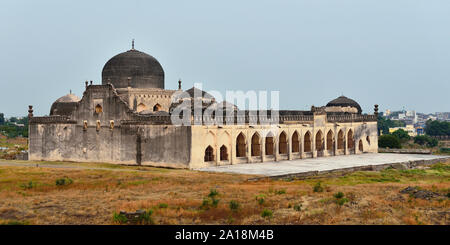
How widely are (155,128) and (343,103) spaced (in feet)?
100.0

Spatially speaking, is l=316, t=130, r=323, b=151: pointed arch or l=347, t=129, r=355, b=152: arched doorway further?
l=347, t=129, r=355, b=152: arched doorway

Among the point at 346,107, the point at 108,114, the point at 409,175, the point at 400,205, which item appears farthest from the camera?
the point at 346,107

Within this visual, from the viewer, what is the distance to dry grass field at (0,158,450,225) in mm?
20875

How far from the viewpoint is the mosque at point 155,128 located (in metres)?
41.8

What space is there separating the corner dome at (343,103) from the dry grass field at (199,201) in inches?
1261

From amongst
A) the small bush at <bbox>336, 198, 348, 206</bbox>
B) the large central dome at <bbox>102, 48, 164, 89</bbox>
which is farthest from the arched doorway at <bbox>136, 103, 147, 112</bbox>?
the small bush at <bbox>336, 198, 348, 206</bbox>

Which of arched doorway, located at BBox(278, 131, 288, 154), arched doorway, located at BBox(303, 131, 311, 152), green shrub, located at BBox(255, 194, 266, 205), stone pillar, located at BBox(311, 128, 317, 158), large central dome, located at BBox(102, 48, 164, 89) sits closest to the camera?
green shrub, located at BBox(255, 194, 266, 205)

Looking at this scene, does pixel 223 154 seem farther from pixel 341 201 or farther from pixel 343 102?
pixel 343 102

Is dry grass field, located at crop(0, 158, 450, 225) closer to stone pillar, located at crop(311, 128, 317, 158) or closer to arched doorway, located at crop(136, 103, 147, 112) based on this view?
arched doorway, located at crop(136, 103, 147, 112)

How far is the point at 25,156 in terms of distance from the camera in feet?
170

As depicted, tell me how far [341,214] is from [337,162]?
88.4 ft

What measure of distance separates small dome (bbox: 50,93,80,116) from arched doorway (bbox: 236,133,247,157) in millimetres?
17579
